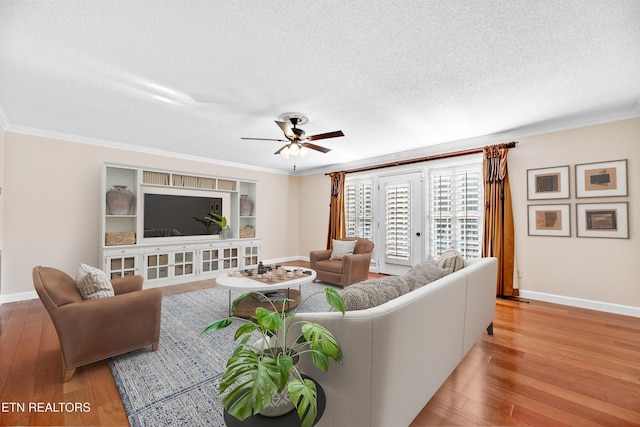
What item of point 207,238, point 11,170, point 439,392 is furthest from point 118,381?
point 11,170

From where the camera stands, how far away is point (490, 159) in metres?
4.33

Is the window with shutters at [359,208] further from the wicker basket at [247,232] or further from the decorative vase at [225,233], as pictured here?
the decorative vase at [225,233]

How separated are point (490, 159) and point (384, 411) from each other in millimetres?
4348

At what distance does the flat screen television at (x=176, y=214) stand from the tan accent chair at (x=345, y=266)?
7.82 ft

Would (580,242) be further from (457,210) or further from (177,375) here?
(177,375)

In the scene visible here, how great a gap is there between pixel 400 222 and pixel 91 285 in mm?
4864

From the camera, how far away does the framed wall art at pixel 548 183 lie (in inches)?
149

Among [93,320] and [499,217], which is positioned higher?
[499,217]

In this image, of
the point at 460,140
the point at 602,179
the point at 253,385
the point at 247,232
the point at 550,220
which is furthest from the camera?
the point at 247,232

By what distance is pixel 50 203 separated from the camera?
414cm

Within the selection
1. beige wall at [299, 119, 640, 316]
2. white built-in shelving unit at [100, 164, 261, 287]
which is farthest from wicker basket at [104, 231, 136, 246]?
beige wall at [299, 119, 640, 316]

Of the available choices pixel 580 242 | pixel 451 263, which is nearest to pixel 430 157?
pixel 580 242

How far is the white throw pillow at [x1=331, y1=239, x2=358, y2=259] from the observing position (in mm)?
5059

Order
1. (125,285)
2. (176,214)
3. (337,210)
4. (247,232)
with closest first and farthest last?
1. (125,285)
2. (176,214)
3. (247,232)
4. (337,210)
